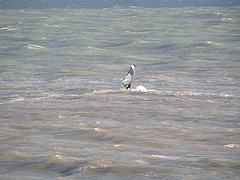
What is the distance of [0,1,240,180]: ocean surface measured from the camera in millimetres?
11971

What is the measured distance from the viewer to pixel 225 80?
86.3 feet

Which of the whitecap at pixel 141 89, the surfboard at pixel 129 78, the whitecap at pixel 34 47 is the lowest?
the whitecap at pixel 34 47

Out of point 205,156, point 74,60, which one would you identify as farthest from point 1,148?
point 74,60

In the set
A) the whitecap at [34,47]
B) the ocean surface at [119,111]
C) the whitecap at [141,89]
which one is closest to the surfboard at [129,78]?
the ocean surface at [119,111]

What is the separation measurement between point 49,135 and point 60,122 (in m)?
1.83

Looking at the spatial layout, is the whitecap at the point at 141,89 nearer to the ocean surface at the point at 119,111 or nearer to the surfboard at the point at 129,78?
the ocean surface at the point at 119,111

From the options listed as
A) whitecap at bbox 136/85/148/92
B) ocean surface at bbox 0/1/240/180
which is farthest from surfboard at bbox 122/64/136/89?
whitecap at bbox 136/85/148/92

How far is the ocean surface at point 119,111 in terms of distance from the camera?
11971 mm

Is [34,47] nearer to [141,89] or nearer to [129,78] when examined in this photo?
[129,78]

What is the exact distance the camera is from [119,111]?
18719mm

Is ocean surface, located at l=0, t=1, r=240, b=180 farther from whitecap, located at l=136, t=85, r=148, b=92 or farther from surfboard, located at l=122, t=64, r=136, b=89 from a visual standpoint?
surfboard, located at l=122, t=64, r=136, b=89

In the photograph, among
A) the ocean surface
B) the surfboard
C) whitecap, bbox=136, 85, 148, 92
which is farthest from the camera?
whitecap, bbox=136, 85, 148, 92

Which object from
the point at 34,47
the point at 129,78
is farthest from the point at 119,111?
the point at 34,47

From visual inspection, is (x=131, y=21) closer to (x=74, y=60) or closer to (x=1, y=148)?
(x=74, y=60)
